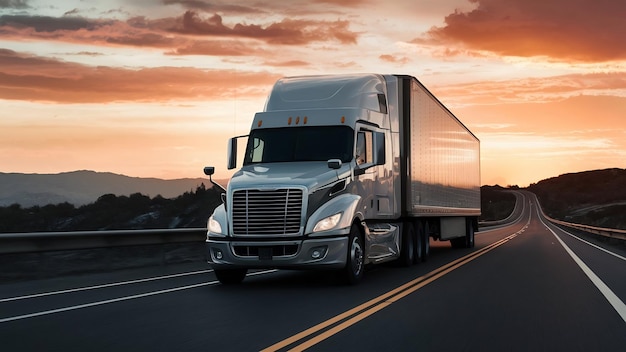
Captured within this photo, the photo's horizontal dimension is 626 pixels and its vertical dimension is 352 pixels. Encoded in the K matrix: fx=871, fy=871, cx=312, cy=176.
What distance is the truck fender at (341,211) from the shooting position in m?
14.9

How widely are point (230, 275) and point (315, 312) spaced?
4722 mm

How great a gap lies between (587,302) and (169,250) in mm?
12020

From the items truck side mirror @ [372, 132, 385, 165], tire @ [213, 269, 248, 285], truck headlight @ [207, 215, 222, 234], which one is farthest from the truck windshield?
tire @ [213, 269, 248, 285]

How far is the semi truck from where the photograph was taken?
49.0 ft

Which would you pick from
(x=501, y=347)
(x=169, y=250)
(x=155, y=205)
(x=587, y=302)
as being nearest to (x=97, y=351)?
(x=501, y=347)

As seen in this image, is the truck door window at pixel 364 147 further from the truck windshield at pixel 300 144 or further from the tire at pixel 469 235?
the tire at pixel 469 235

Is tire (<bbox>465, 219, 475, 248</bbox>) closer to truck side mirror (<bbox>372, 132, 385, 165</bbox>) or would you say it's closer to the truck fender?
truck side mirror (<bbox>372, 132, 385, 165</bbox>)

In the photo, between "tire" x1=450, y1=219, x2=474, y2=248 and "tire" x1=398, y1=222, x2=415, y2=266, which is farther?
"tire" x1=450, y1=219, x2=474, y2=248

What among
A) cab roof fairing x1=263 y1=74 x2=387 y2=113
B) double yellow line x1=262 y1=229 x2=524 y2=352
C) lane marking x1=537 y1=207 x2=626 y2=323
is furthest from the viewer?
→ cab roof fairing x1=263 y1=74 x2=387 y2=113

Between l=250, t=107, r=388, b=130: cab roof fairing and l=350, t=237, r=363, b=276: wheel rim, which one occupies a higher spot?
l=250, t=107, r=388, b=130: cab roof fairing

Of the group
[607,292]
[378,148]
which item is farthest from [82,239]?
[607,292]

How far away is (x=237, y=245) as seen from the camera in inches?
594

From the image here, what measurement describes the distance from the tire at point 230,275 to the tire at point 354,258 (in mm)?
2033

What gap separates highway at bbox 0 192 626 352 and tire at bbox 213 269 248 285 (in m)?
0.23
